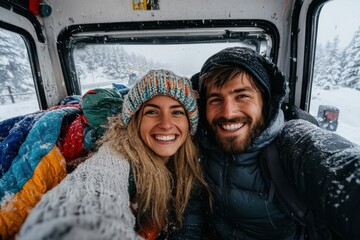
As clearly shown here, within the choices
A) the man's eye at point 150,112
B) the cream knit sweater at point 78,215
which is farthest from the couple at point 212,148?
the cream knit sweater at point 78,215

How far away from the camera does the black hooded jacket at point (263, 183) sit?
2.31 ft

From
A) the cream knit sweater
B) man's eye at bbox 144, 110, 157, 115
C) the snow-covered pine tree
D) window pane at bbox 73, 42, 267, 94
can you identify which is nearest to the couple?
man's eye at bbox 144, 110, 157, 115

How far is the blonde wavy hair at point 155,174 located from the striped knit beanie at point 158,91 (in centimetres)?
10

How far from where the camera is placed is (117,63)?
295cm

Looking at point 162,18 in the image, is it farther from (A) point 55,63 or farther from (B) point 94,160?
(B) point 94,160

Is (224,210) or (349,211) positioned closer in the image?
(349,211)

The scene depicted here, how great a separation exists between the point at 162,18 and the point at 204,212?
7.80 ft

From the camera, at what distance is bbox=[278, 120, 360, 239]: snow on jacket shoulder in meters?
0.65

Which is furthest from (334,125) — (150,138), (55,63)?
(55,63)

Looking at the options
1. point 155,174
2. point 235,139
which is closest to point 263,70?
point 235,139

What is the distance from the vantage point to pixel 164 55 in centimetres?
275

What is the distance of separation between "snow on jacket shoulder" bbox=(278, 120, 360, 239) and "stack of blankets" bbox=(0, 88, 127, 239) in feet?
4.46

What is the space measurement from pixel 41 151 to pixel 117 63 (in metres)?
2.15

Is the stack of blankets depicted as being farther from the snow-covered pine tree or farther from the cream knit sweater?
the snow-covered pine tree
